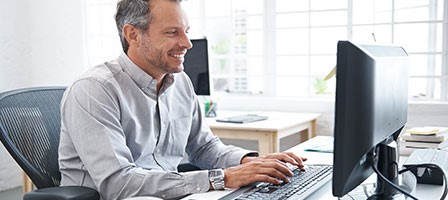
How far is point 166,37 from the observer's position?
1743 mm

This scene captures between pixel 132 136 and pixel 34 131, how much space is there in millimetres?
345

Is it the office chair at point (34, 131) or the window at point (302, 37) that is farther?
the window at point (302, 37)

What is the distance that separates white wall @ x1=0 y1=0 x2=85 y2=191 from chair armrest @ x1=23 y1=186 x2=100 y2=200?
3221 mm

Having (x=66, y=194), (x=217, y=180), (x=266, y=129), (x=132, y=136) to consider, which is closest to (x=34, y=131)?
(x=132, y=136)

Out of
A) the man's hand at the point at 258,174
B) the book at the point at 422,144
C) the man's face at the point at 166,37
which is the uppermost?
the man's face at the point at 166,37

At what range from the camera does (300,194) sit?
1351mm

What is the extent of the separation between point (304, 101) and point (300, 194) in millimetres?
2625

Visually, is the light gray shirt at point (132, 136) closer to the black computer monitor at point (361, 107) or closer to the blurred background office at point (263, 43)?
the black computer monitor at point (361, 107)

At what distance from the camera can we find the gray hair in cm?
173

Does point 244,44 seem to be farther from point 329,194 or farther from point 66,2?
point 329,194

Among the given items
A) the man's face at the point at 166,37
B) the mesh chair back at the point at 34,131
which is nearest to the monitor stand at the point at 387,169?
the man's face at the point at 166,37

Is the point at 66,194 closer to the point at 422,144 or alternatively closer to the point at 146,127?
the point at 146,127

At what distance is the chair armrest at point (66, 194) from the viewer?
4.72ft

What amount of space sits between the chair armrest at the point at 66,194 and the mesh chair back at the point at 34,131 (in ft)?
0.72
